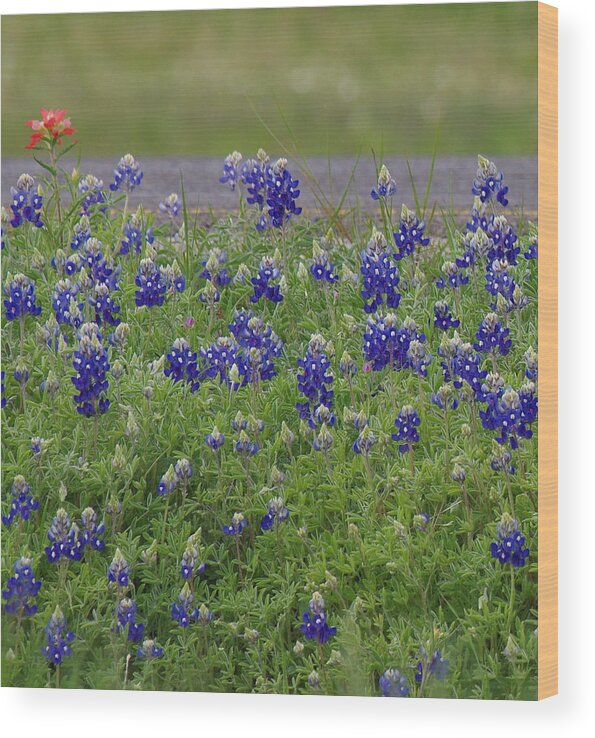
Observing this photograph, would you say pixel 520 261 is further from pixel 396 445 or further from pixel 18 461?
pixel 18 461

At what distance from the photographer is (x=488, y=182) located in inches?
143

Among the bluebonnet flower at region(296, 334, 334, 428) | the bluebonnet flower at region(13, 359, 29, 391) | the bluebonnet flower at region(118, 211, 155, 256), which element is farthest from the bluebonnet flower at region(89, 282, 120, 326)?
the bluebonnet flower at region(296, 334, 334, 428)

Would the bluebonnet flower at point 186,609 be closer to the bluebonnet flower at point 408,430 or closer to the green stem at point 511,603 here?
the bluebonnet flower at point 408,430

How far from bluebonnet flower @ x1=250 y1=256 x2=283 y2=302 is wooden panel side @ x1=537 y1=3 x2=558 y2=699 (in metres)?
0.73

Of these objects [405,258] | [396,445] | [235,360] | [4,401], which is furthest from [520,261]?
[4,401]

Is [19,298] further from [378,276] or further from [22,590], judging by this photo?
[378,276]

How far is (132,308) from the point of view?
152 inches

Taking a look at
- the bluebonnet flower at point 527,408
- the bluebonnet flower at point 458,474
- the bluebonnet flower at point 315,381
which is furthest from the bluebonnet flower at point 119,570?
the bluebonnet flower at point 527,408

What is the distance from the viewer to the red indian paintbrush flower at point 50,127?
3.83 metres

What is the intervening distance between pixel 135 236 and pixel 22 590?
1.06m

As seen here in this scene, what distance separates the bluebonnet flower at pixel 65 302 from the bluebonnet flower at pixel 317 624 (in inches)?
41.3

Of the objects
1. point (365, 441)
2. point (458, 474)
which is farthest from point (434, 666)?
point (365, 441)

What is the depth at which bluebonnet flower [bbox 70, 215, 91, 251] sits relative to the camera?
12.8ft

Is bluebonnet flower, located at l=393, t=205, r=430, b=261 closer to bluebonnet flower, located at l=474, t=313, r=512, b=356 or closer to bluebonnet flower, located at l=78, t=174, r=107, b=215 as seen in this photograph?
bluebonnet flower, located at l=474, t=313, r=512, b=356
